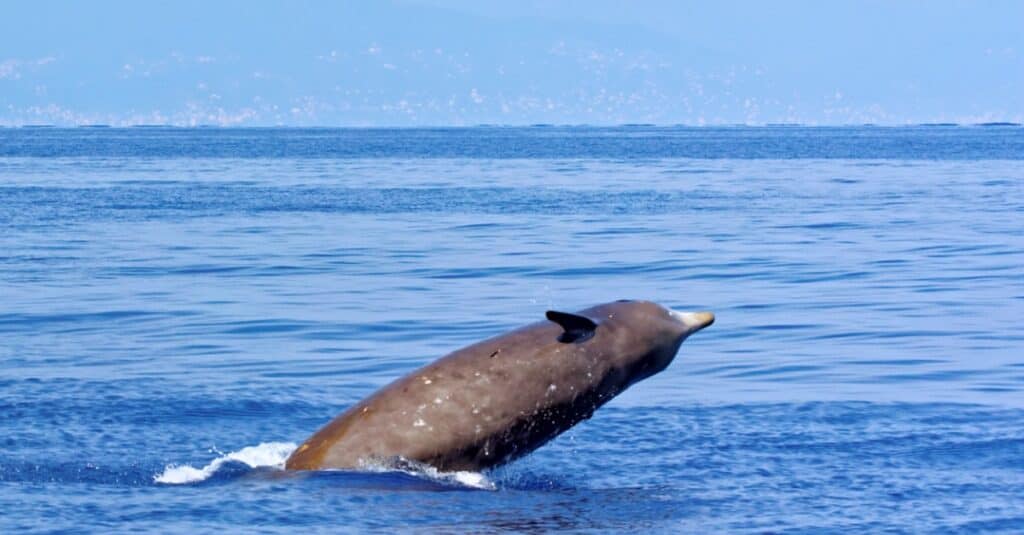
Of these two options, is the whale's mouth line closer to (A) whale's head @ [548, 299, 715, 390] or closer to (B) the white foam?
(A) whale's head @ [548, 299, 715, 390]

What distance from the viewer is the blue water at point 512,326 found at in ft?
40.4

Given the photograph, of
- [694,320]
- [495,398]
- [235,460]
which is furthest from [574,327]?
[235,460]

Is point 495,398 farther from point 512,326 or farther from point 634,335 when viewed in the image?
point 512,326

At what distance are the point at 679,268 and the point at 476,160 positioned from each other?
269ft

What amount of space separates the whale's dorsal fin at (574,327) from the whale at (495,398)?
1 cm

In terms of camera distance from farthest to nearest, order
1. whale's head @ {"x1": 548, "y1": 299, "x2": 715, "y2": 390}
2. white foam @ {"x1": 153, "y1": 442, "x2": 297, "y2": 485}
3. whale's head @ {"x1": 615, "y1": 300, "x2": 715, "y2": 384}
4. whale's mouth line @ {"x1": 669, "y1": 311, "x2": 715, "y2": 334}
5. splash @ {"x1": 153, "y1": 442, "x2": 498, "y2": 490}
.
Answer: whale's mouth line @ {"x1": 669, "y1": 311, "x2": 715, "y2": 334}, whale's head @ {"x1": 615, "y1": 300, "x2": 715, "y2": 384}, whale's head @ {"x1": 548, "y1": 299, "x2": 715, "y2": 390}, white foam @ {"x1": 153, "y1": 442, "x2": 297, "y2": 485}, splash @ {"x1": 153, "y1": 442, "x2": 498, "y2": 490}

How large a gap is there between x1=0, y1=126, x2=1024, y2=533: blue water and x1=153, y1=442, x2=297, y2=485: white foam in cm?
5

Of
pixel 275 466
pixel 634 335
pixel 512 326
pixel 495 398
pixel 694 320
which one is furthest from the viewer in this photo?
pixel 512 326

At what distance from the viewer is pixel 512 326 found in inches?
936

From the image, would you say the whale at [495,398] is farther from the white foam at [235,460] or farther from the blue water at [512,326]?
the white foam at [235,460]

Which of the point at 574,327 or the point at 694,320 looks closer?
the point at 574,327

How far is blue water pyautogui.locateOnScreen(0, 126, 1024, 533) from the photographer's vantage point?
12328mm

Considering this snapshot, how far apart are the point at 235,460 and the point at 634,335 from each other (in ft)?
11.2

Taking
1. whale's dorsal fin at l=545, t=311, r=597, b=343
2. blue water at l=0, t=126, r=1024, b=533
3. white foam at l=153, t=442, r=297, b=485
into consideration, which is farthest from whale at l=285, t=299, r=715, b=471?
white foam at l=153, t=442, r=297, b=485
